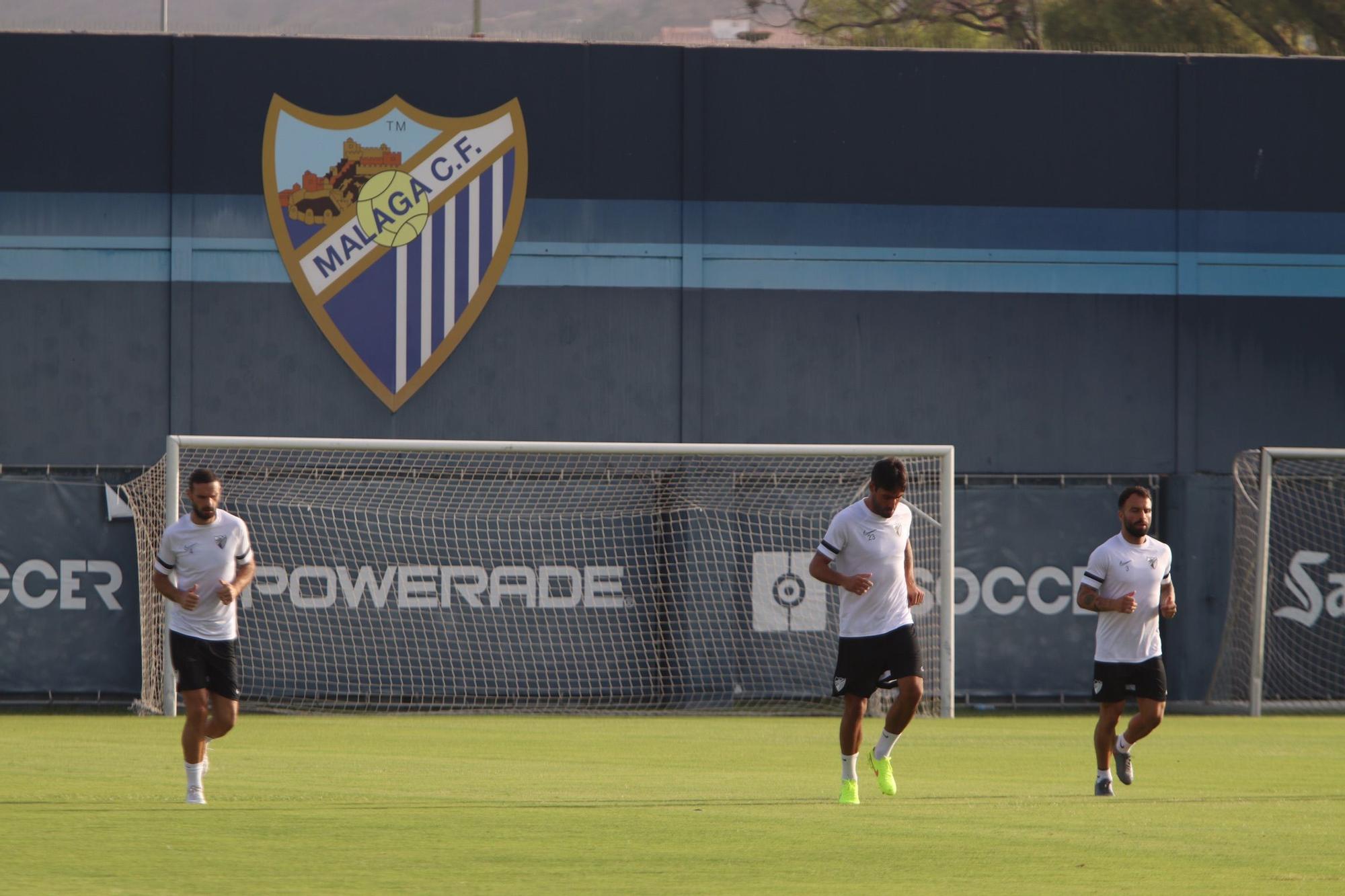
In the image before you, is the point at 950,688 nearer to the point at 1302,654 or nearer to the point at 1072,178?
the point at 1302,654

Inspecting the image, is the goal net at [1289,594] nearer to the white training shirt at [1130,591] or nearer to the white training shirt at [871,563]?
the white training shirt at [1130,591]

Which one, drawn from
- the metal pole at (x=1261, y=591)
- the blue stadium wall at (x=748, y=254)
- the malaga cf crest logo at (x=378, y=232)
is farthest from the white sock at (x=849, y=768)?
the malaga cf crest logo at (x=378, y=232)

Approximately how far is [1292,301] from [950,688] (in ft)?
22.1

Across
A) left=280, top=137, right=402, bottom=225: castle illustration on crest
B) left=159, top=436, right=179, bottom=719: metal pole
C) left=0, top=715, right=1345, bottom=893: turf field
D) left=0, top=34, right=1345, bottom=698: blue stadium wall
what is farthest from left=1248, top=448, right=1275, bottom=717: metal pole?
left=159, top=436, right=179, bottom=719: metal pole

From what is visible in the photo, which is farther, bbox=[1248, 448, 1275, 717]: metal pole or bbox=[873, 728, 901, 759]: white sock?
bbox=[1248, 448, 1275, 717]: metal pole

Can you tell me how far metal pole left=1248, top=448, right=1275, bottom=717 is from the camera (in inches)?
592

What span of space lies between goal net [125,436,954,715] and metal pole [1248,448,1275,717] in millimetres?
2941

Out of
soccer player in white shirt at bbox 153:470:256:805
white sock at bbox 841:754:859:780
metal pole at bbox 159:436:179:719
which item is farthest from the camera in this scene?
metal pole at bbox 159:436:179:719

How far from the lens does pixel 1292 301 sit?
18000 mm

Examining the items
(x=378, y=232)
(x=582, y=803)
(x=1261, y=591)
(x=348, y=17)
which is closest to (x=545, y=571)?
(x=378, y=232)

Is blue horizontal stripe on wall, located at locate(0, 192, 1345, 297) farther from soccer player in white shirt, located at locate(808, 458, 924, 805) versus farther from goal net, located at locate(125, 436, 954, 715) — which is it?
soccer player in white shirt, located at locate(808, 458, 924, 805)

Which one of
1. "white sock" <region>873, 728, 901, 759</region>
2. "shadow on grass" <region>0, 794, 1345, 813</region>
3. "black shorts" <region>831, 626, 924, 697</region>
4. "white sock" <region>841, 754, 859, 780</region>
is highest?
"black shorts" <region>831, 626, 924, 697</region>

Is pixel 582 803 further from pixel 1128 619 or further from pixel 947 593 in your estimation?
pixel 947 593

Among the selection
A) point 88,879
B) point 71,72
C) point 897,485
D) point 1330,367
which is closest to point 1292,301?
point 1330,367
